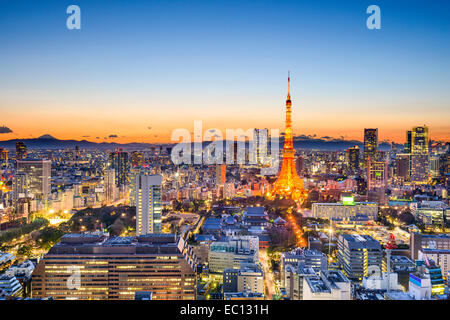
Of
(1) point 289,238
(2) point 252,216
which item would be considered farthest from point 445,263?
(2) point 252,216

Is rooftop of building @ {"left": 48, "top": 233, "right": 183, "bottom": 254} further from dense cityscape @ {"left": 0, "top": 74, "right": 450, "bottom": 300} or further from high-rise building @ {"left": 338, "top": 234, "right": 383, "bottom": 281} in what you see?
high-rise building @ {"left": 338, "top": 234, "right": 383, "bottom": 281}

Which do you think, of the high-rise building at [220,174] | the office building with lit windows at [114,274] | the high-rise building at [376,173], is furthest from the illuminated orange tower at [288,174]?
the office building with lit windows at [114,274]

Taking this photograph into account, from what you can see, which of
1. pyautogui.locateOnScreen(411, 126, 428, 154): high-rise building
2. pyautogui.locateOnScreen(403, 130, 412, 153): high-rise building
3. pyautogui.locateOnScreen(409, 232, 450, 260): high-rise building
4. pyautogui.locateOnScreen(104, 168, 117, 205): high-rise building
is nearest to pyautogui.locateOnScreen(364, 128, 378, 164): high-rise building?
pyautogui.locateOnScreen(403, 130, 412, 153): high-rise building

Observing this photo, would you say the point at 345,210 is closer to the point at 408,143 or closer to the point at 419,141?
the point at 419,141

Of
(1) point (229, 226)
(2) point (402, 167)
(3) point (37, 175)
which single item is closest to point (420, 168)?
(2) point (402, 167)

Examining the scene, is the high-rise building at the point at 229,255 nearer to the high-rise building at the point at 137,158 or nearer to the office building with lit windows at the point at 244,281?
the office building with lit windows at the point at 244,281
